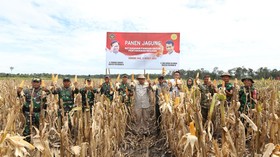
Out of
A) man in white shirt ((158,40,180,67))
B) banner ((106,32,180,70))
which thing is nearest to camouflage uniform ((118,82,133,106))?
banner ((106,32,180,70))

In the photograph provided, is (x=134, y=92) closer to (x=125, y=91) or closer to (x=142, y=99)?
(x=142, y=99)

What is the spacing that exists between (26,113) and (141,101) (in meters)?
3.06

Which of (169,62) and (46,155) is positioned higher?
(169,62)

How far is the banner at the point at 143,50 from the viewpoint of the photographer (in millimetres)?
10141

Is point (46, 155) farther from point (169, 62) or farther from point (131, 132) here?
point (169, 62)

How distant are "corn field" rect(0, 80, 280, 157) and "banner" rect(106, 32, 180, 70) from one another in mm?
3427

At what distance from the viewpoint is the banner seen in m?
10.1

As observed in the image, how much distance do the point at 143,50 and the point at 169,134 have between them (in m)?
5.38

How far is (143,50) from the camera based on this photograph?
1039 centimetres

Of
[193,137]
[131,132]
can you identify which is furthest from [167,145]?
[193,137]

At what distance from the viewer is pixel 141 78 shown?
25.2 ft

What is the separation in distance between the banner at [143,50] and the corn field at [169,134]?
135 inches

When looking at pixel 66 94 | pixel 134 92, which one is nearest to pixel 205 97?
pixel 134 92

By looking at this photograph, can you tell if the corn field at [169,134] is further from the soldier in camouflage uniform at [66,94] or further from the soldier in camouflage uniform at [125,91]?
the soldier in camouflage uniform at [125,91]
